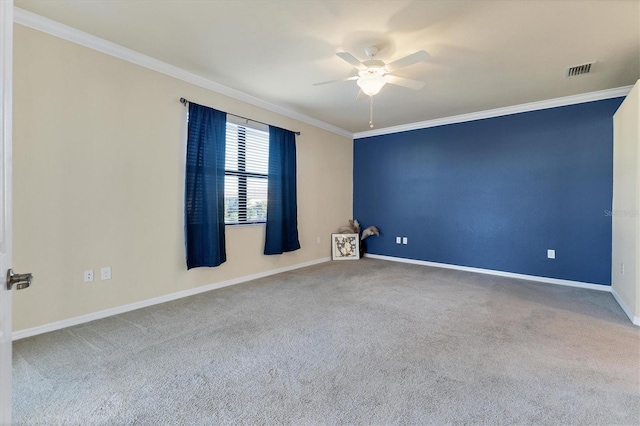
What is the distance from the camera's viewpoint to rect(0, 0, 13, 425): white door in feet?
2.83

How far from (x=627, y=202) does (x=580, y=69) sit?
4.89 ft

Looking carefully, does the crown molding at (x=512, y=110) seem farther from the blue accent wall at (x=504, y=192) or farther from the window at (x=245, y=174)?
the window at (x=245, y=174)

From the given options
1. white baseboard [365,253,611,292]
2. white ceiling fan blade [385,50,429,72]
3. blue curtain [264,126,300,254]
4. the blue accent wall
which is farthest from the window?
white baseboard [365,253,611,292]

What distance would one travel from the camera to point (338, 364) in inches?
80.2

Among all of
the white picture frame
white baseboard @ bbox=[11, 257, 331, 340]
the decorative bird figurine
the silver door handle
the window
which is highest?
the window

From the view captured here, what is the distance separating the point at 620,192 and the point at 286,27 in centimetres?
402

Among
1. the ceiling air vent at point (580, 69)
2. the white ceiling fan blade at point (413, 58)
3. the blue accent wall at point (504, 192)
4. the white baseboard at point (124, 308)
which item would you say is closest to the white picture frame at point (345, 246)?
the blue accent wall at point (504, 192)

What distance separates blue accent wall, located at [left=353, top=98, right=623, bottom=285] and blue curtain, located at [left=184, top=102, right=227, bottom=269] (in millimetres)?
3274

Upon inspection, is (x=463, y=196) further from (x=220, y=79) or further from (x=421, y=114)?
(x=220, y=79)

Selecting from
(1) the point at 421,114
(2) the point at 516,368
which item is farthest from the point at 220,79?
(2) the point at 516,368

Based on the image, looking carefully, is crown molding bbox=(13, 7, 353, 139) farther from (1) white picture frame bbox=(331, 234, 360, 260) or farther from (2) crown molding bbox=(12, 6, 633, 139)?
(1) white picture frame bbox=(331, 234, 360, 260)

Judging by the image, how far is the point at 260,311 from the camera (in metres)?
3.02

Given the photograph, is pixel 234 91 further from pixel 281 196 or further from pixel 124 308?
pixel 124 308

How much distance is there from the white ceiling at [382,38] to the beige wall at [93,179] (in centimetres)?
37
